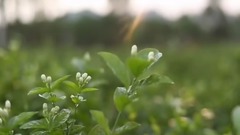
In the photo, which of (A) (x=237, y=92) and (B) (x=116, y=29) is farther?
(B) (x=116, y=29)

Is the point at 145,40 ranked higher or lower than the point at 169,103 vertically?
higher

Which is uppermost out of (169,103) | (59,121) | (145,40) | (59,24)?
(59,24)

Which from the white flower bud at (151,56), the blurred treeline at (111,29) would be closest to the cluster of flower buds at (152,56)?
the white flower bud at (151,56)

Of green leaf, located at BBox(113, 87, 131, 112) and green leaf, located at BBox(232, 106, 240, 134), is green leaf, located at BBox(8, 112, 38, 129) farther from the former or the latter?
green leaf, located at BBox(232, 106, 240, 134)

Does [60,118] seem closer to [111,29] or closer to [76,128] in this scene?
[76,128]

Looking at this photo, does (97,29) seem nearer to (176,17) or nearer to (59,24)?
(59,24)

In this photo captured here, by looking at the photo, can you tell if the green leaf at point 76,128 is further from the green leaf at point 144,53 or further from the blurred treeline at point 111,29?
the blurred treeline at point 111,29

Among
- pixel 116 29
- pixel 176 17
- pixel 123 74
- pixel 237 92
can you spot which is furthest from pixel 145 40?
pixel 123 74
